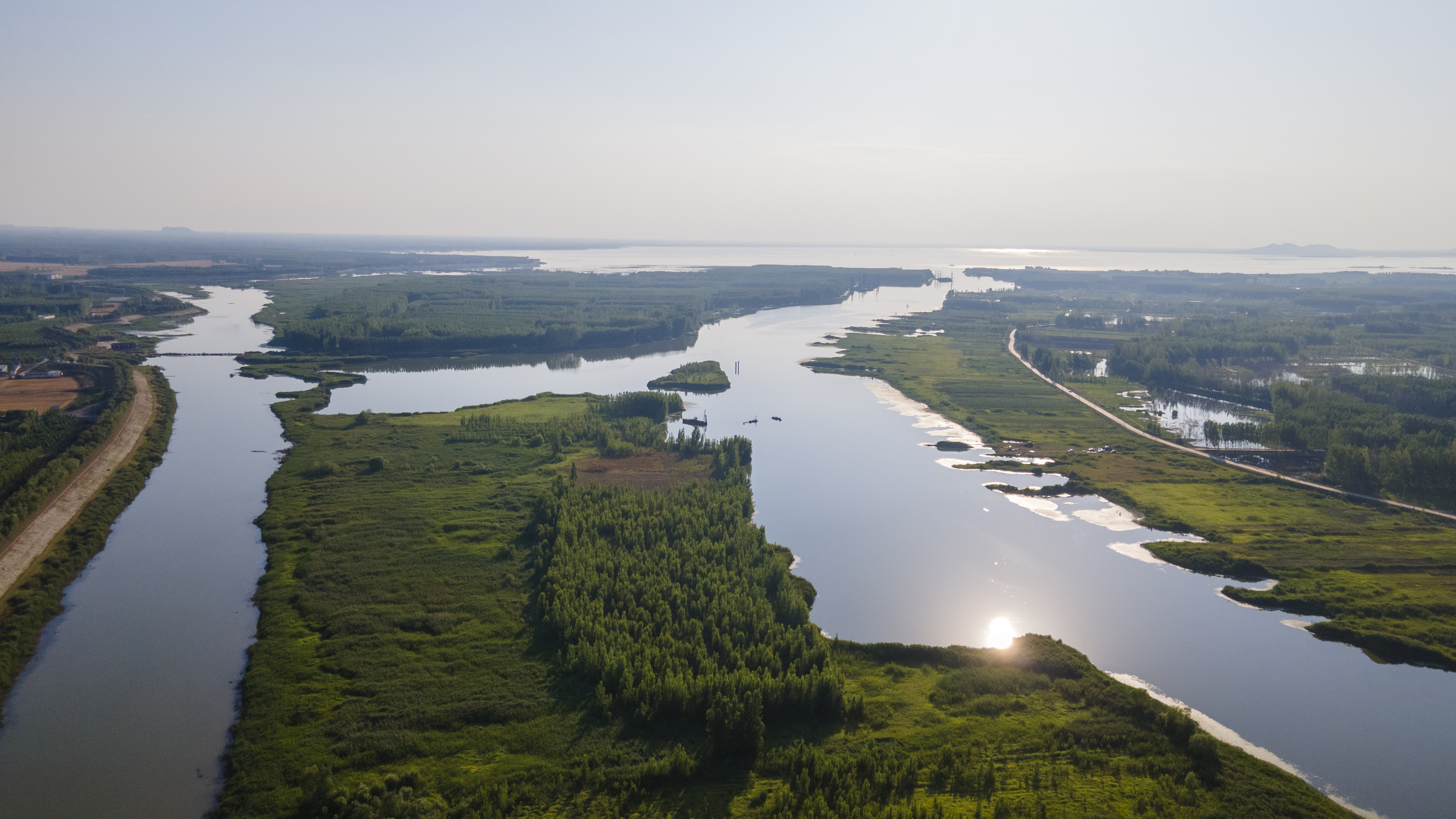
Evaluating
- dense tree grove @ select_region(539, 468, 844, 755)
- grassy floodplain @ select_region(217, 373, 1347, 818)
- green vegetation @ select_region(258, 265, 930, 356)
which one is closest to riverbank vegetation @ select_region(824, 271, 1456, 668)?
grassy floodplain @ select_region(217, 373, 1347, 818)

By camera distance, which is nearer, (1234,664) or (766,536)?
(1234,664)

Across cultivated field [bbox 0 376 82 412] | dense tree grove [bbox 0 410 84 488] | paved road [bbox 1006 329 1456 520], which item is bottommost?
paved road [bbox 1006 329 1456 520]

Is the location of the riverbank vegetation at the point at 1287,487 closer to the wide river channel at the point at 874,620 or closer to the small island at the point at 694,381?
the wide river channel at the point at 874,620

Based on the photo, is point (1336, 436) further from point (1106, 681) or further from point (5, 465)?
point (5, 465)

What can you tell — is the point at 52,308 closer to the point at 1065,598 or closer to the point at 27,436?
the point at 27,436

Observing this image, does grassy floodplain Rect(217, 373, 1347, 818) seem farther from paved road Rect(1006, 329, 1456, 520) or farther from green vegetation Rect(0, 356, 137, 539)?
paved road Rect(1006, 329, 1456, 520)

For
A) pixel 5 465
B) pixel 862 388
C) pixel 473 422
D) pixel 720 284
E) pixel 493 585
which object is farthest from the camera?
pixel 720 284

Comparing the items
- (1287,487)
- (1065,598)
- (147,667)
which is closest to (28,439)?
(147,667)

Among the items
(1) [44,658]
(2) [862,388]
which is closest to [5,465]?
(1) [44,658]
